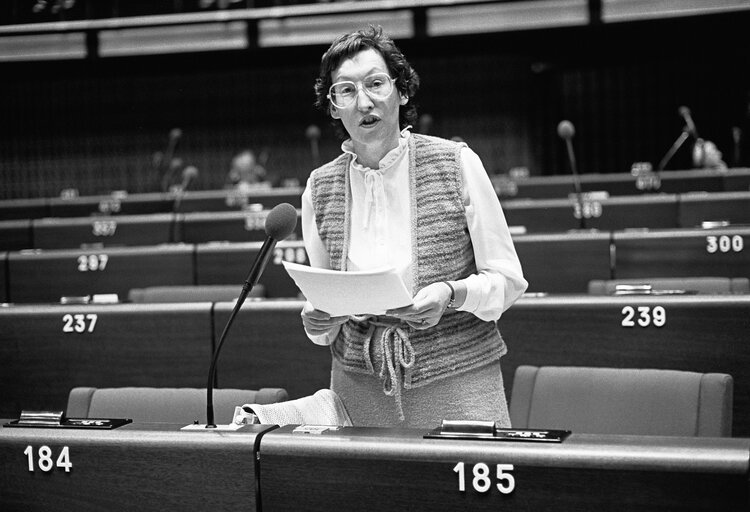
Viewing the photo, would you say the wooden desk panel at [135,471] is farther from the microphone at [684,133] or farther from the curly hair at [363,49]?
the microphone at [684,133]

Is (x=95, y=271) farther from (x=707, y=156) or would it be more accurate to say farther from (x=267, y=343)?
(x=707, y=156)

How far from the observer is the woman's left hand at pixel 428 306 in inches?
68.2

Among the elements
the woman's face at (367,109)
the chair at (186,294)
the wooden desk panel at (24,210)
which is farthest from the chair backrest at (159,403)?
the wooden desk panel at (24,210)

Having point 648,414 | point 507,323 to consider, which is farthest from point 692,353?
point 648,414

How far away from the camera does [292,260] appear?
4.52 meters

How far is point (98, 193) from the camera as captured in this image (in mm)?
12789

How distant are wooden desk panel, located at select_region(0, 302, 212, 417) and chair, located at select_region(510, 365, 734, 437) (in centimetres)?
135

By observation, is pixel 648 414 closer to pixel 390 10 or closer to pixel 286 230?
pixel 286 230

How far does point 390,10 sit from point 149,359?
25.3 feet

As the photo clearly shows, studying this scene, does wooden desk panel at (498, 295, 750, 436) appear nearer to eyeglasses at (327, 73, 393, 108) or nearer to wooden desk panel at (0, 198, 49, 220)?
eyeglasses at (327, 73, 393, 108)

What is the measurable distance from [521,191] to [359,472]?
6565 mm

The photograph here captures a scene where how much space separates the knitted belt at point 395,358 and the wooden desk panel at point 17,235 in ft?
17.5

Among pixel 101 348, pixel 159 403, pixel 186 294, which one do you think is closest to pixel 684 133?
pixel 186 294

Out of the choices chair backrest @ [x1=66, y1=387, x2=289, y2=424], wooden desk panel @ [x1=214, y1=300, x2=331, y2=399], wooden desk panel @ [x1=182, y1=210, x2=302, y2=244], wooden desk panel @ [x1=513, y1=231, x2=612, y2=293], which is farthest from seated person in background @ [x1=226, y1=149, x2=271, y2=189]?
chair backrest @ [x1=66, y1=387, x2=289, y2=424]
